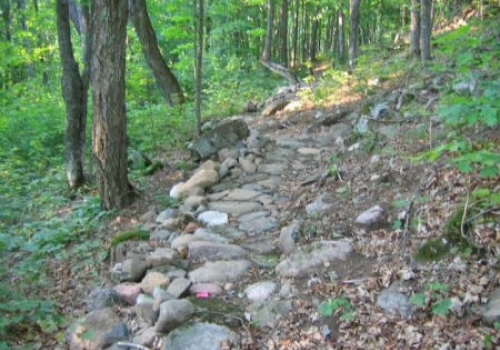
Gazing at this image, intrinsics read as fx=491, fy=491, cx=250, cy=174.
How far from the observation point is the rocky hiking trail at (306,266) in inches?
145

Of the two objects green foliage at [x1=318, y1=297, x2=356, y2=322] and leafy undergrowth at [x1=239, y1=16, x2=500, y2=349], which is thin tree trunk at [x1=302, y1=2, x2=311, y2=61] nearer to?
leafy undergrowth at [x1=239, y1=16, x2=500, y2=349]

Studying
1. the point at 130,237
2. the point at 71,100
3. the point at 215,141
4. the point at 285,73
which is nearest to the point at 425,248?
the point at 130,237

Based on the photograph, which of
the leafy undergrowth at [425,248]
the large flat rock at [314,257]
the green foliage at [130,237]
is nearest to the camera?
the leafy undergrowth at [425,248]

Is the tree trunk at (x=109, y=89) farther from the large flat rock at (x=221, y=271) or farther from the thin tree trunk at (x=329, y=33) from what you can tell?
the thin tree trunk at (x=329, y=33)

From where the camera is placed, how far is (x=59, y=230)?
6.69 m

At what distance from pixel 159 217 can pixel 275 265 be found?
2292mm

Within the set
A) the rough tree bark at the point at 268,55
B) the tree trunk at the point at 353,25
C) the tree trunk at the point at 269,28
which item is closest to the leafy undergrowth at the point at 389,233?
the tree trunk at the point at 353,25

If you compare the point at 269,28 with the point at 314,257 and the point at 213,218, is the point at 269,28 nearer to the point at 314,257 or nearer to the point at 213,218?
the point at 213,218

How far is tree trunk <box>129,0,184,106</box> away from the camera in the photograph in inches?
518

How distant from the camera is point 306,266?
185 inches

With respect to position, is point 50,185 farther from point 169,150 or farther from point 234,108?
point 234,108

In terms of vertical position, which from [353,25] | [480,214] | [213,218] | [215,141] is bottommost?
[213,218]

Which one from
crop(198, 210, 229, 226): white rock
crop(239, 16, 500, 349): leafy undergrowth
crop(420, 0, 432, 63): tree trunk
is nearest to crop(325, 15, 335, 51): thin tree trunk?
crop(420, 0, 432, 63): tree trunk

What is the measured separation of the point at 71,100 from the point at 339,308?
6.22 meters
